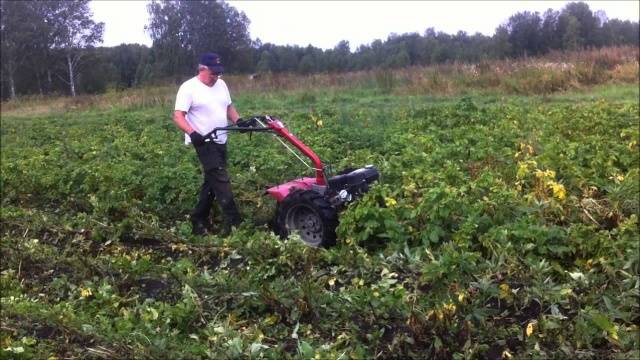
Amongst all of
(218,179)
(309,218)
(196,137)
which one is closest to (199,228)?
(218,179)

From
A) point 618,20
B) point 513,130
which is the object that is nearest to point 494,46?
point 618,20


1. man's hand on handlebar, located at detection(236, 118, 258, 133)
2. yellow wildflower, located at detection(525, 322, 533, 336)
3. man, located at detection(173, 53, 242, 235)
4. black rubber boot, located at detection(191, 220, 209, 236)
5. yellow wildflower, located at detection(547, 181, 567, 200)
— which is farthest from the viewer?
black rubber boot, located at detection(191, 220, 209, 236)

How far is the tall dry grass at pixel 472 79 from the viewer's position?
1700 cm

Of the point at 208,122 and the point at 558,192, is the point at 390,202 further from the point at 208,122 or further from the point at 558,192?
Result: the point at 208,122

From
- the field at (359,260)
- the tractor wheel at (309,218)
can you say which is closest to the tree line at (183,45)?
the field at (359,260)

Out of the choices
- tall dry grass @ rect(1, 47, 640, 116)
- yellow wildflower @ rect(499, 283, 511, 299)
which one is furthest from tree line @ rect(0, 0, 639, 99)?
yellow wildflower @ rect(499, 283, 511, 299)

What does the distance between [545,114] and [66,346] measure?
841 centimetres

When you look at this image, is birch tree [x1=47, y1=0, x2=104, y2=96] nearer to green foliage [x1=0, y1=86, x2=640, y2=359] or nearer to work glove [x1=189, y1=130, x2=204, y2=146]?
green foliage [x1=0, y1=86, x2=640, y2=359]

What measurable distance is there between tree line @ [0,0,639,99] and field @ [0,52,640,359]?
47.1 feet

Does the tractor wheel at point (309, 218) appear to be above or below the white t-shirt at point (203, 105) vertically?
below

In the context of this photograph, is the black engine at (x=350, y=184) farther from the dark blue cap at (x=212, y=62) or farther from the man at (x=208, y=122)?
the dark blue cap at (x=212, y=62)

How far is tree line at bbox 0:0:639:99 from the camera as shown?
22.6 m

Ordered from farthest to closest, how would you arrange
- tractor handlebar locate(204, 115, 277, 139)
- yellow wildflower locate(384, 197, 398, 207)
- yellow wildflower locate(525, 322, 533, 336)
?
tractor handlebar locate(204, 115, 277, 139) → yellow wildflower locate(384, 197, 398, 207) → yellow wildflower locate(525, 322, 533, 336)

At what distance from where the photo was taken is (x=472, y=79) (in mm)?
18156
